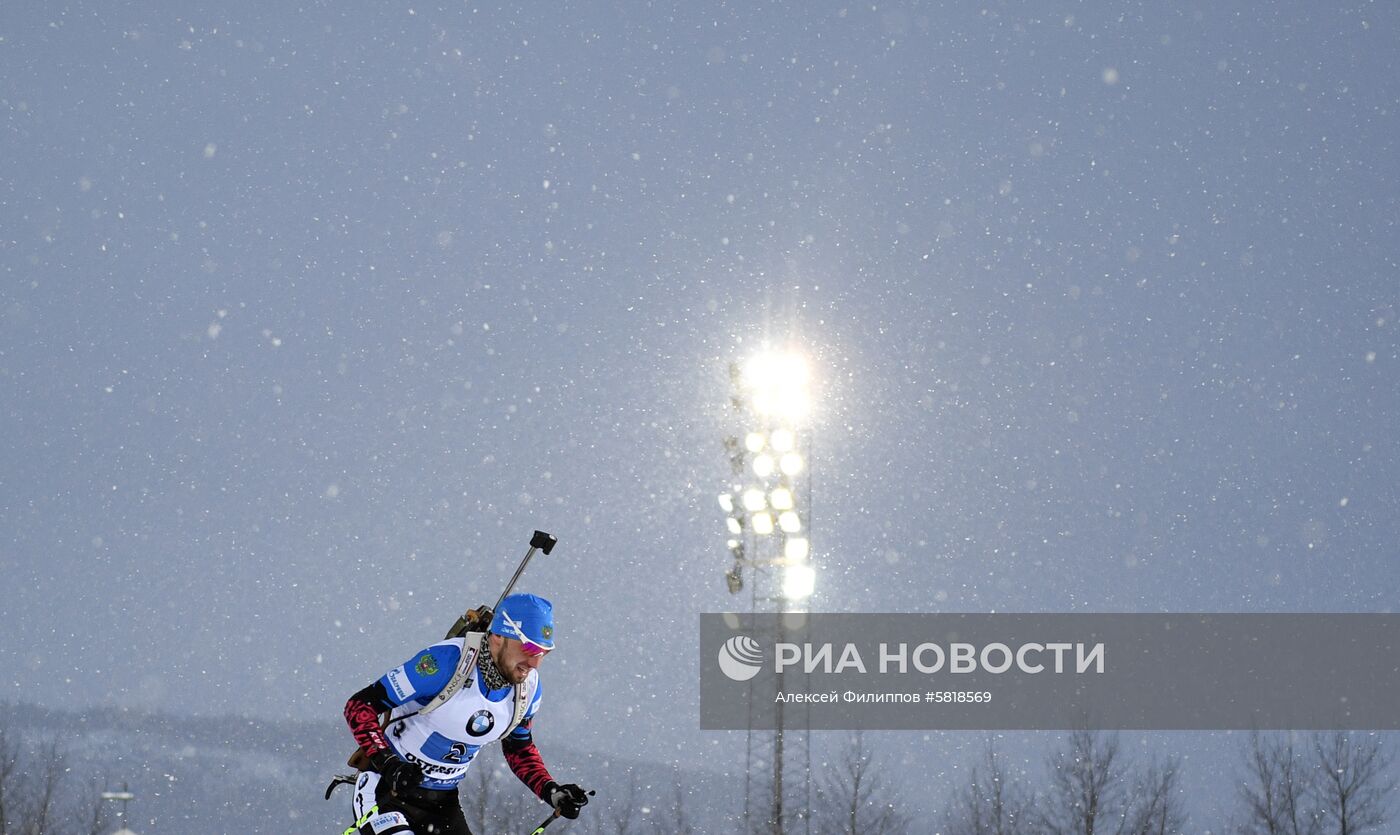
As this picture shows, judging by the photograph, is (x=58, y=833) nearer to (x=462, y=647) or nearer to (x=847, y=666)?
(x=847, y=666)

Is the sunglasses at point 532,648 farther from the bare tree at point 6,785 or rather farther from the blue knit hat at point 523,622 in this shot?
the bare tree at point 6,785

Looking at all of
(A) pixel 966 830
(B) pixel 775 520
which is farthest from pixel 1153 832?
(B) pixel 775 520

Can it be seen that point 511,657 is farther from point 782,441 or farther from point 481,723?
point 782,441

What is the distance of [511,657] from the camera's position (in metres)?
7.93

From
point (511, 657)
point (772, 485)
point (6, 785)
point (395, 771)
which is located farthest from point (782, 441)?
point (6, 785)

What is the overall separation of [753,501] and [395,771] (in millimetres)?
18607

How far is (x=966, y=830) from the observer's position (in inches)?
1773

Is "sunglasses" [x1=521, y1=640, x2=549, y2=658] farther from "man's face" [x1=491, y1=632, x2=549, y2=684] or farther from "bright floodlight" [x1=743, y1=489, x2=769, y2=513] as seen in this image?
"bright floodlight" [x1=743, y1=489, x2=769, y2=513]

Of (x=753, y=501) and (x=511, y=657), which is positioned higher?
(x=753, y=501)

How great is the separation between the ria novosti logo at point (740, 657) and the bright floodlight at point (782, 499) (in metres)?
2.39

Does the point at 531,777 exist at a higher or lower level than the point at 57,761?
lower

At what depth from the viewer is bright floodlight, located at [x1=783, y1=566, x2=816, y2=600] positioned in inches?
965

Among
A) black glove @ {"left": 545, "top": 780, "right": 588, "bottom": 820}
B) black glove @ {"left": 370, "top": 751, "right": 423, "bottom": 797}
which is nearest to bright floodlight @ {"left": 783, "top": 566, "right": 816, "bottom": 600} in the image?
black glove @ {"left": 545, "top": 780, "right": 588, "bottom": 820}

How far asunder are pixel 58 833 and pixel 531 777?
2076 inches
